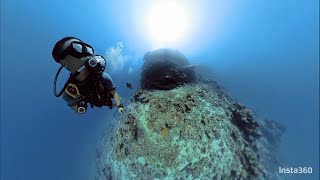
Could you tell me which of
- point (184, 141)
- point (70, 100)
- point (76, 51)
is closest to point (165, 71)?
point (184, 141)

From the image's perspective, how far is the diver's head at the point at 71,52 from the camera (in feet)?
13.9

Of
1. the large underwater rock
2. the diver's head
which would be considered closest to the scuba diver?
the diver's head

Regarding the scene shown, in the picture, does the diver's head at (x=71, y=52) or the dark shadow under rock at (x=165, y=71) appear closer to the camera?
the diver's head at (x=71, y=52)

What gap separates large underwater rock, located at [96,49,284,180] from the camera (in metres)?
8.99

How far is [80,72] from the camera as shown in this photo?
4207mm

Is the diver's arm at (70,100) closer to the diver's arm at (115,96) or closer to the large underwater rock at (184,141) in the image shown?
the diver's arm at (115,96)

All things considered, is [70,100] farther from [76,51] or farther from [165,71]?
[165,71]

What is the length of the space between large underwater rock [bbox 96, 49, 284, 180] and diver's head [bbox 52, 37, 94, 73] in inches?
216

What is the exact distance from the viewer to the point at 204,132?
369 inches

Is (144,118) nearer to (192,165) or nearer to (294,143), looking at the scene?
(192,165)

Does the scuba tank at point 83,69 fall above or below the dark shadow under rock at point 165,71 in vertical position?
below

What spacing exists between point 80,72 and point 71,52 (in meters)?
0.35

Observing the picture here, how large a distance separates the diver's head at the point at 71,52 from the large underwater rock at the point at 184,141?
216 inches

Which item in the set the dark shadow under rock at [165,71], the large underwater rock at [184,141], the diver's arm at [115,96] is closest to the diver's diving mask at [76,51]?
the diver's arm at [115,96]
